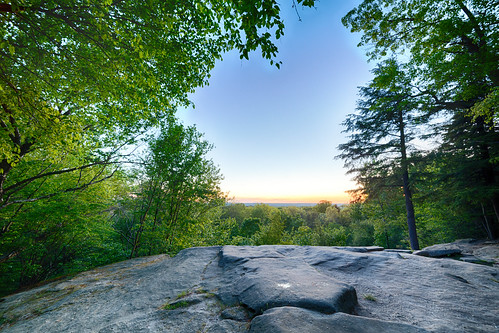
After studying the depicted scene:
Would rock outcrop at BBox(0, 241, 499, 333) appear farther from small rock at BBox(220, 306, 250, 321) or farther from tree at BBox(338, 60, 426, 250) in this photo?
tree at BBox(338, 60, 426, 250)

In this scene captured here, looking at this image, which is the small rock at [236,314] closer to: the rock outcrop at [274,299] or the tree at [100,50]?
the rock outcrop at [274,299]

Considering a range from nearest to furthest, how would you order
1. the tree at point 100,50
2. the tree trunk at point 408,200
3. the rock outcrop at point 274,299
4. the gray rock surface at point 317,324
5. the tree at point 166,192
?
the gray rock surface at point 317,324 < the rock outcrop at point 274,299 < the tree at point 100,50 < the tree at point 166,192 < the tree trunk at point 408,200

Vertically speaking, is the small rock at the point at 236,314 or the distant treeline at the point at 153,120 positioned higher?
the distant treeline at the point at 153,120

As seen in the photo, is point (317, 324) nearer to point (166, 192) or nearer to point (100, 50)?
point (100, 50)

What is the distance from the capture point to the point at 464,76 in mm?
7383

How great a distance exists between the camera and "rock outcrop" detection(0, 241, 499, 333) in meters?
2.46

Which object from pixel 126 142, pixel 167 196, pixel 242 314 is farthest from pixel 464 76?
pixel 126 142

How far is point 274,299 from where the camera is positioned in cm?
282

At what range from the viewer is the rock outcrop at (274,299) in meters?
2.46

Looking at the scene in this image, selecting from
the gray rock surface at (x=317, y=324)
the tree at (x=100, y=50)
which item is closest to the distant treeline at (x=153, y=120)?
the tree at (x=100, y=50)

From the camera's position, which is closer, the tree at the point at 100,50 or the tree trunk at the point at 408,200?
the tree at the point at 100,50

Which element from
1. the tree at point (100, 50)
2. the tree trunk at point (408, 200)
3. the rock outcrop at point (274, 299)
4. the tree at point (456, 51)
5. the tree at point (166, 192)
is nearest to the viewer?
the rock outcrop at point (274, 299)

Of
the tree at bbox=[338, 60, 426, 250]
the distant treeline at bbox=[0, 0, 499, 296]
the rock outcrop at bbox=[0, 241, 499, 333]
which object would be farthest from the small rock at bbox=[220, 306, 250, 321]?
the tree at bbox=[338, 60, 426, 250]

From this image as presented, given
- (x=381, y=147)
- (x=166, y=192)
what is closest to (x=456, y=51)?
(x=381, y=147)
